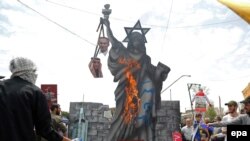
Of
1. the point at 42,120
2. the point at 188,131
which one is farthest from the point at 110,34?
the point at 42,120

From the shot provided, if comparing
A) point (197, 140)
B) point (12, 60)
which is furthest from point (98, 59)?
point (12, 60)

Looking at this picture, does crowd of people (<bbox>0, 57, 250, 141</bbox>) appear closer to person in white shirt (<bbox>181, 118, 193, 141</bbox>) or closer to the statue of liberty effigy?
person in white shirt (<bbox>181, 118, 193, 141</bbox>)

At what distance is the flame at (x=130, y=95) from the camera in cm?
1278

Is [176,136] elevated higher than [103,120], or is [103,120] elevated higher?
[103,120]

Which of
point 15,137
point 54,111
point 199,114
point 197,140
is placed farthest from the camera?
point 199,114

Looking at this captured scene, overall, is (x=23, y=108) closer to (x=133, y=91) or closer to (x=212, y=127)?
(x=212, y=127)

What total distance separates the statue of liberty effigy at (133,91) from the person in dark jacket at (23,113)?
32.8 ft

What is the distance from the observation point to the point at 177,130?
13.2 m

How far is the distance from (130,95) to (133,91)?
7.3 inches

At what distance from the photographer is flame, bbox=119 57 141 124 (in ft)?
41.9

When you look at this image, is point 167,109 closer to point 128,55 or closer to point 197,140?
point 128,55

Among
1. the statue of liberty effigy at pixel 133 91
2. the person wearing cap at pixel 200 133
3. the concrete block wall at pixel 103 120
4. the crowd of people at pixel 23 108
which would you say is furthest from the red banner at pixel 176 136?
the crowd of people at pixel 23 108

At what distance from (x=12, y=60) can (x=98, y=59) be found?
1004 centimetres

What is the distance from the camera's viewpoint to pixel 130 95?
42.1ft
